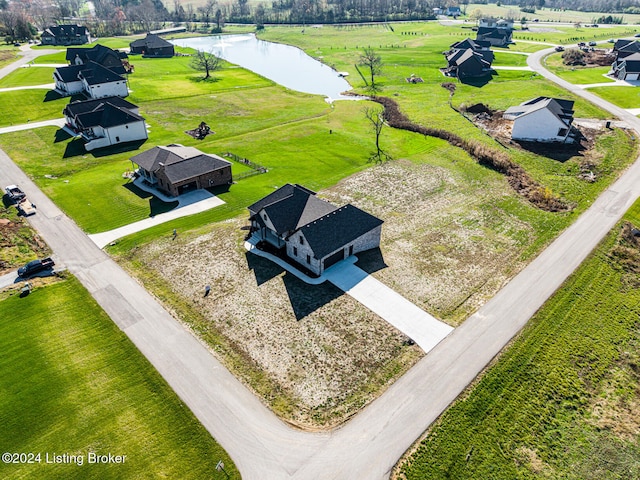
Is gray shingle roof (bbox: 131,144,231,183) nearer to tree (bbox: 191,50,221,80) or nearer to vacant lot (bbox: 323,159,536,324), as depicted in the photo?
vacant lot (bbox: 323,159,536,324)

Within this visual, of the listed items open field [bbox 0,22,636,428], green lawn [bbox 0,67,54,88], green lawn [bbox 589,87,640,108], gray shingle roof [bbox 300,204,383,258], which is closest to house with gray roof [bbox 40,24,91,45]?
green lawn [bbox 0,67,54,88]

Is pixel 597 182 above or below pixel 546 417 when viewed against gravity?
above

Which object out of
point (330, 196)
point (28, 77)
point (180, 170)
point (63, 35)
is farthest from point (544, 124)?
point (63, 35)

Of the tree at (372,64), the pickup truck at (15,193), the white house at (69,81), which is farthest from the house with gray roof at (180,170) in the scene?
the tree at (372,64)

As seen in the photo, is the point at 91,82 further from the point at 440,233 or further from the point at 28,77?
the point at 440,233

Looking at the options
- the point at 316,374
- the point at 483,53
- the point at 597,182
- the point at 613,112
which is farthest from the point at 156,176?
the point at 483,53

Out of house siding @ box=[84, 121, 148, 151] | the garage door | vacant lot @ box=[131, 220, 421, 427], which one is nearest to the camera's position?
vacant lot @ box=[131, 220, 421, 427]

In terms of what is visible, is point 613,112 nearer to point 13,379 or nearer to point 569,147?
point 569,147
